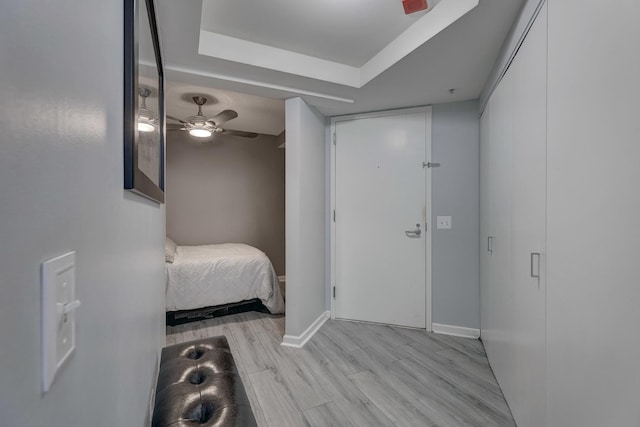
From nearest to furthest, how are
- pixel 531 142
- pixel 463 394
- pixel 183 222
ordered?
pixel 531 142
pixel 463 394
pixel 183 222

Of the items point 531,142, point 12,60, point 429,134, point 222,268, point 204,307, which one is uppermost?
point 429,134

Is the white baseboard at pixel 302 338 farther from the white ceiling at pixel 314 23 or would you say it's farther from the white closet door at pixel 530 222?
the white ceiling at pixel 314 23

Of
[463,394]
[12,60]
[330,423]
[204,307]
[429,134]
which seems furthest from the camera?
[204,307]

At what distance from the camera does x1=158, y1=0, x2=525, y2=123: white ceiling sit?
1.60 m

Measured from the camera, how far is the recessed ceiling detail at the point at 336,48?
169cm

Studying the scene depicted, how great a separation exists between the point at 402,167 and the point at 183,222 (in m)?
3.34

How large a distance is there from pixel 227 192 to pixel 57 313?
461cm

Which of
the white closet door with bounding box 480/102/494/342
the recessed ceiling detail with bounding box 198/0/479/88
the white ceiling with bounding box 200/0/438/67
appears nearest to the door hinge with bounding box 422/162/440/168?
the white closet door with bounding box 480/102/494/342

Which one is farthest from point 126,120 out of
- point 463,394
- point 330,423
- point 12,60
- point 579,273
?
point 463,394

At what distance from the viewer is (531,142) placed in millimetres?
1350

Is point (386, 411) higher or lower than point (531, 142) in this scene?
lower

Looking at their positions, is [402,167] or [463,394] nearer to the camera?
[463,394]

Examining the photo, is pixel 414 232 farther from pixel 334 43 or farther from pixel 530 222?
pixel 334 43

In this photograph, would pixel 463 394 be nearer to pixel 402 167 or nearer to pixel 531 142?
pixel 531 142
